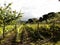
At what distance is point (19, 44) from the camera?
33188 millimetres

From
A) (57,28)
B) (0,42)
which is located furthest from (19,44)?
(57,28)

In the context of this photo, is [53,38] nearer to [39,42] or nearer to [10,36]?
[39,42]

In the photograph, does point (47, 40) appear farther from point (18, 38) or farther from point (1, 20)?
point (1, 20)

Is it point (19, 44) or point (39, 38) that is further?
point (39, 38)

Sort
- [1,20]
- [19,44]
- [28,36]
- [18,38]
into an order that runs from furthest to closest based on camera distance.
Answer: [28,36] < [18,38] < [19,44] < [1,20]

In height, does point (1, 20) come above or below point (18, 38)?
above

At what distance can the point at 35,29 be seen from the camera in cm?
4044

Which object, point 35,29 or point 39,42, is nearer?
point 39,42

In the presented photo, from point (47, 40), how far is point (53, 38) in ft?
3.77

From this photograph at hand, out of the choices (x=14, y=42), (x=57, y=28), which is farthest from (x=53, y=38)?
(x=14, y=42)

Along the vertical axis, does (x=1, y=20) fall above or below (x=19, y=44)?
above

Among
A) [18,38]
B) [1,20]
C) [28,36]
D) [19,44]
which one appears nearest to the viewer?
[1,20]

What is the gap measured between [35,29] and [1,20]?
35.9ft

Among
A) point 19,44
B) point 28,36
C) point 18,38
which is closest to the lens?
point 19,44
